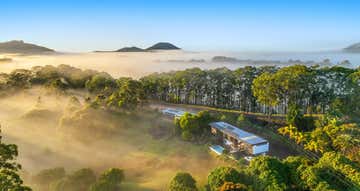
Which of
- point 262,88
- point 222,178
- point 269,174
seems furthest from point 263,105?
point 222,178

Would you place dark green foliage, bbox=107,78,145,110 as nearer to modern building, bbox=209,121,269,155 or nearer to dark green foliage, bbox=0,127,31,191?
modern building, bbox=209,121,269,155

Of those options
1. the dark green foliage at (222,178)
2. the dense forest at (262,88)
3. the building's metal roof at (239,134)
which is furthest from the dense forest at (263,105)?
the building's metal roof at (239,134)

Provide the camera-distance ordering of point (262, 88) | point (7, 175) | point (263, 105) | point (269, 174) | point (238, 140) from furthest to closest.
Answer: point (263, 105) < point (262, 88) < point (238, 140) < point (269, 174) < point (7, 175)

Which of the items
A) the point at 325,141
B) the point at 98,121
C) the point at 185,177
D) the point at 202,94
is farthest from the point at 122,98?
the point at 325,141

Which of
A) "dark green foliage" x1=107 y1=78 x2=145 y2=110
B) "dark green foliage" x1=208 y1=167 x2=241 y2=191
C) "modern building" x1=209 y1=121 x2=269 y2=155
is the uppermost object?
"dark green foliage" x1=107 y1=78 x2=145 y2=110

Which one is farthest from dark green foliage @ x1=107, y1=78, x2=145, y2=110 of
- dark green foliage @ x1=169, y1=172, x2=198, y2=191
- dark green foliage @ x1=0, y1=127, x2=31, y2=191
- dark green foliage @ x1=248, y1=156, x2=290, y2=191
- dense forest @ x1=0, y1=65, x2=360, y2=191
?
dark green foliage @ x1=0, y1=127, x2=31, y2=191

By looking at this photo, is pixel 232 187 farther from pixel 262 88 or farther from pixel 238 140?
pixel 262 88
